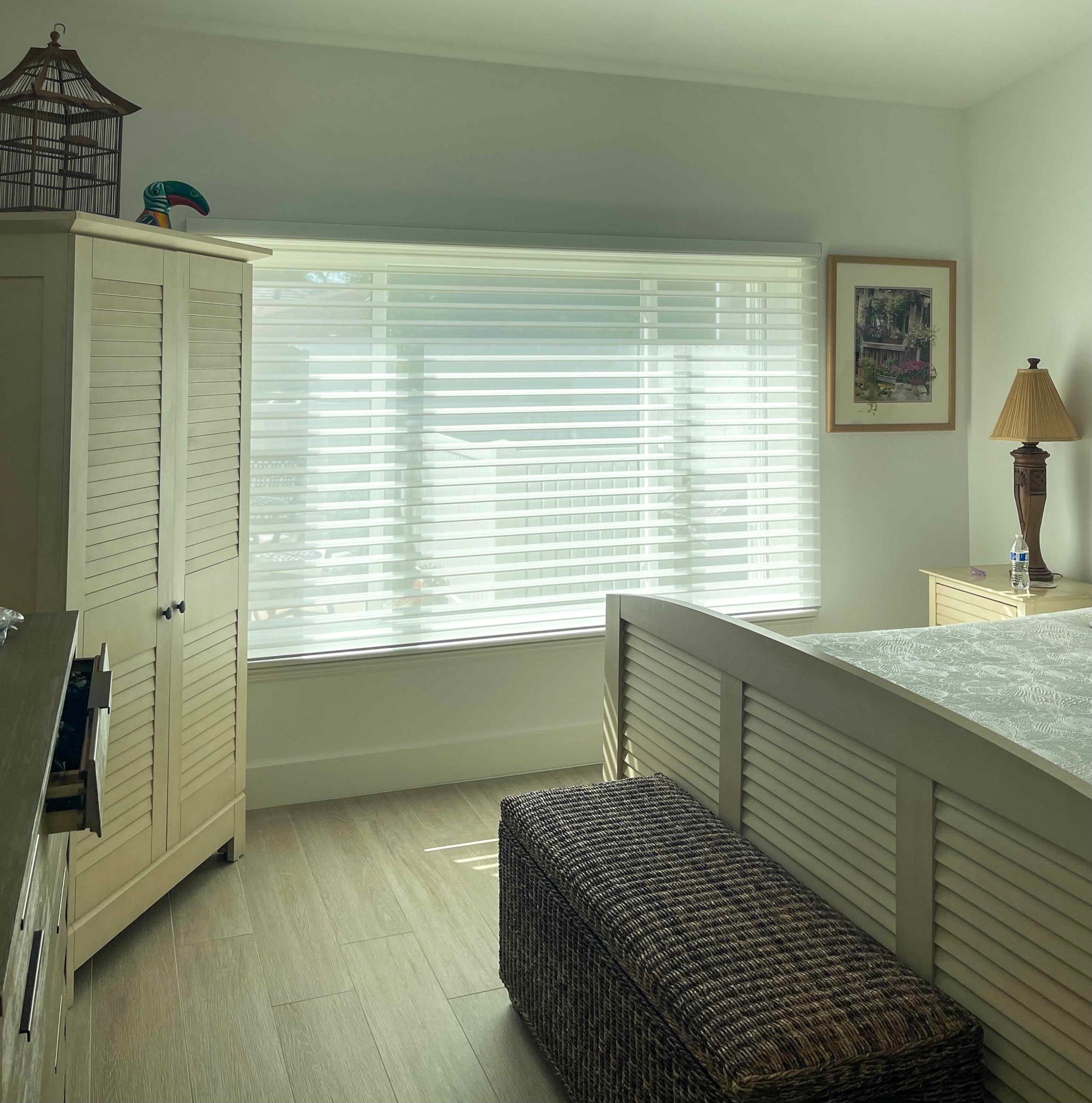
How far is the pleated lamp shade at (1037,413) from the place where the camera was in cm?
357

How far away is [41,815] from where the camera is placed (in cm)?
108

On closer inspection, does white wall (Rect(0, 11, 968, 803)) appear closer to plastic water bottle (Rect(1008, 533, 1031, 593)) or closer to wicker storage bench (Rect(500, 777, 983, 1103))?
plastic water bottle (Rect(1008, 533, 1031, 593))

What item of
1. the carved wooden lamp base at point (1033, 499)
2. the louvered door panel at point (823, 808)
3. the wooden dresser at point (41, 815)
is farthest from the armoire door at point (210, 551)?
the carved wooden lamp base at point (1033, 499)

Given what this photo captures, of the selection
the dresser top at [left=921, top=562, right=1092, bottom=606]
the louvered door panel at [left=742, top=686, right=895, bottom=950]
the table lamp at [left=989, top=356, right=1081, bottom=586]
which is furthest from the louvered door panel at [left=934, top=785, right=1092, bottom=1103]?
the table lamp at [left=989, top=356, right=1081, bottom=586]

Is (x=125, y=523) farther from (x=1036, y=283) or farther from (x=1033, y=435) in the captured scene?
(x=1036, y=283)

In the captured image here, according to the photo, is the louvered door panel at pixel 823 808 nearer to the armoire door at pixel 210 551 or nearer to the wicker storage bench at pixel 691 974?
the wicker storage bench at pixel 691 974

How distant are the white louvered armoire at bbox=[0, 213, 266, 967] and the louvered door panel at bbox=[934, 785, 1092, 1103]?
5.86 ft

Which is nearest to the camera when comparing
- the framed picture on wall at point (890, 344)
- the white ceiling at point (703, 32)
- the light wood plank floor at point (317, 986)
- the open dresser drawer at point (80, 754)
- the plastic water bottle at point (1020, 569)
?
the open dresser drawer at point (80, 754)

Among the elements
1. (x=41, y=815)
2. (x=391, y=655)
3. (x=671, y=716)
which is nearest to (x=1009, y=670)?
(x=671, y=716)

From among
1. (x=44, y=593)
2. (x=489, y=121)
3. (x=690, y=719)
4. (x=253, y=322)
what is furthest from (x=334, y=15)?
(x=690, y=719)

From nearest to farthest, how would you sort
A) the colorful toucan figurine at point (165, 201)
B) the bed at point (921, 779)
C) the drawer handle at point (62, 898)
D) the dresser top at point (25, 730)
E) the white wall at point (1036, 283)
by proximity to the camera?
1. the dresser top at point (25, 730)
2. the bed at point (921, 779)
3. the drawer handle at point (62, 898)
4. the colorful toucan figurine at point (165, 201)
5. the white wall at point (1036, 283)

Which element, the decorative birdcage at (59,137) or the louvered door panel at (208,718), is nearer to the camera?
the decorative birdcage at (59,137)

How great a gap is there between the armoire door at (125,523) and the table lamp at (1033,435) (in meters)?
2.82

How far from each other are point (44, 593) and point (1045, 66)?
375cm
